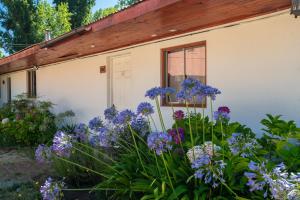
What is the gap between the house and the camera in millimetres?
5137

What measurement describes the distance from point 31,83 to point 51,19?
41.7ft

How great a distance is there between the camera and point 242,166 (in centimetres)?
322

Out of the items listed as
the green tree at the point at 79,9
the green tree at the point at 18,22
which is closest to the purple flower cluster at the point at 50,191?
the green tree at the point at 18,22

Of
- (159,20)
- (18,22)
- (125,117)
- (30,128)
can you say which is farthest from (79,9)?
(125,117)

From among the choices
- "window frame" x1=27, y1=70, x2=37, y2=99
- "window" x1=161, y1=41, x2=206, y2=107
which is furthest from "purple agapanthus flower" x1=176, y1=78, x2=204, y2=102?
"window frame" x1=27, y1=70, x2=37, y2=99

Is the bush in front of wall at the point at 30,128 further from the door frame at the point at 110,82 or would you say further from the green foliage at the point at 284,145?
the green foliage at the point at 284,145

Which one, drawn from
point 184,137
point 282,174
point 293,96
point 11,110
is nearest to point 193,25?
point 293,96

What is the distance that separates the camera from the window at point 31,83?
14961 millimetres

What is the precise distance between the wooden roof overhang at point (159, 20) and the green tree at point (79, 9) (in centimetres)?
2135

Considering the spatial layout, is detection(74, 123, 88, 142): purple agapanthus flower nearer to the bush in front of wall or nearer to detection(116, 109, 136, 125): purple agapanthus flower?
detection(116, 109, 136, 125): purple agapanthus flower

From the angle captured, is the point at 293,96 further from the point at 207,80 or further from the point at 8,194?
the point at 8,194

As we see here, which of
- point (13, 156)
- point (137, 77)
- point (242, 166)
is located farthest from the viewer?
point (13, 156)

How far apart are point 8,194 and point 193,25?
3.89 metres

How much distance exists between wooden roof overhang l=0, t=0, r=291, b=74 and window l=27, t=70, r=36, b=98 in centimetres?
674
